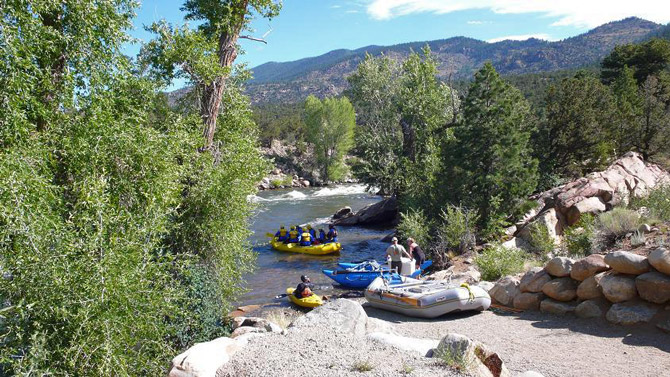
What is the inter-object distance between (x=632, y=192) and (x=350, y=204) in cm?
2275

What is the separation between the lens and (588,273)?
9047mm

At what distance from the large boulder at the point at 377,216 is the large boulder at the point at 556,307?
19.1 m

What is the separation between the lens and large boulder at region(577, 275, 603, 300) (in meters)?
8.86

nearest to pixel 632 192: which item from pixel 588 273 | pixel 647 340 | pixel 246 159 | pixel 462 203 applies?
pixel 462 203

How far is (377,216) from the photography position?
28797 mm

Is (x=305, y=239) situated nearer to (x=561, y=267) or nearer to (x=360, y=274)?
(x=360, y=274)

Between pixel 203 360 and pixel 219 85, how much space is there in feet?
21.3

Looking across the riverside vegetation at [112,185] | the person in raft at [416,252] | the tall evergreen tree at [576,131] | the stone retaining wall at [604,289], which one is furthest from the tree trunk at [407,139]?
the stone retaining wall at [604,289]

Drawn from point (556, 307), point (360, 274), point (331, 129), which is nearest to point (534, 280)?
point (556, 307)

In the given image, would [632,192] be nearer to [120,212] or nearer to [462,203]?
[462,203]

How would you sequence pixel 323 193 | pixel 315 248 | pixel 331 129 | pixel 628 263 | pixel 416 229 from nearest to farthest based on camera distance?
1. pixel 628 263
2. pixel 416 229
3. pixel 315 248
4. pixel 323 193
5. pixel 331 129

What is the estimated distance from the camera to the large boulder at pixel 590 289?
8859 mm

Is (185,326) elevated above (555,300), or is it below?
above

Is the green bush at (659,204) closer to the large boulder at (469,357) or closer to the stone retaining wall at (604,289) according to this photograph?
the stone retaining wall at (604,289)
